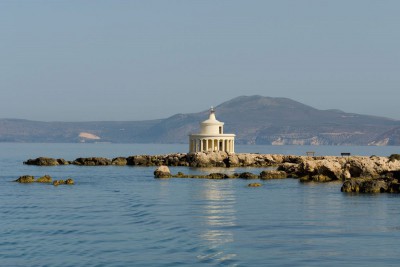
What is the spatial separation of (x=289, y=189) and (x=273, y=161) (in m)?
46.0

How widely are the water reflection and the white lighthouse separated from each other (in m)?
47.3

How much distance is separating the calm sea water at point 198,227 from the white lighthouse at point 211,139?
1941 inches

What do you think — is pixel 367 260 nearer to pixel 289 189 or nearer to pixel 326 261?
pixel 326 261

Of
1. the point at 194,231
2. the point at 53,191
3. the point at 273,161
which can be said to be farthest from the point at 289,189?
the point at 273,161

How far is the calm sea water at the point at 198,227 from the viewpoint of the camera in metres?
30.0

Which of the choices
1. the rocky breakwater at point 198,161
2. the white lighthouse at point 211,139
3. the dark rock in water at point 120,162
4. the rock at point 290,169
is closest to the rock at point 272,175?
the rock at point 290,169

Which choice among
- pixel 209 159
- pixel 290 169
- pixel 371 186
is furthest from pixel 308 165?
pixel 209 159

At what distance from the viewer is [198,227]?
37719mm

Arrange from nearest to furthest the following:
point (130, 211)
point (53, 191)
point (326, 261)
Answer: point (326, 261) < point (130, 211) < point (53, 191)

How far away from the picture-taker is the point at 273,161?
351 ft

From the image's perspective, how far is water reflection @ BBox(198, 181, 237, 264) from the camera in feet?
101

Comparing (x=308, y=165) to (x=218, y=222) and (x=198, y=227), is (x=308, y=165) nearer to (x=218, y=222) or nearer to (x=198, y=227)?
(x=218, y=222)

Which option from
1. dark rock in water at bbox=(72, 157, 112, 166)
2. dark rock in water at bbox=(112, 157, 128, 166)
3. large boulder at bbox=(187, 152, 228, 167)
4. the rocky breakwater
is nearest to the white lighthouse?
the rocky breakwater

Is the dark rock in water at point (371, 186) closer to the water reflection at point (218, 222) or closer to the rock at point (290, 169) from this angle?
the water reflection at point (218, 222)
